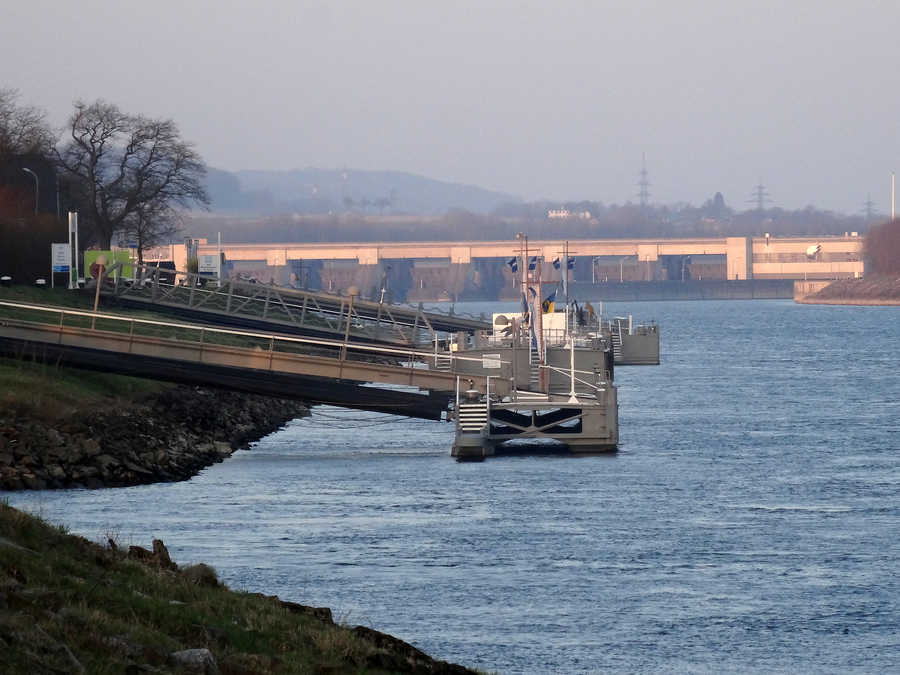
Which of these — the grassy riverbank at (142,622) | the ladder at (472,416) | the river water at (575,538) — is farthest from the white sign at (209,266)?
the grassy riverbank at (142,622)

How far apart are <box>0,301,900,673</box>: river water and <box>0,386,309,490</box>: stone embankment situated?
1.21 meters

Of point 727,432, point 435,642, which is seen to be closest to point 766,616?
point 435,642

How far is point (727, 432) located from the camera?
216 ft

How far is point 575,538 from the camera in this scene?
38281 millimetres

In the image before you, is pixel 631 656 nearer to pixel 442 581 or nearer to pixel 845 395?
pixel 442 581

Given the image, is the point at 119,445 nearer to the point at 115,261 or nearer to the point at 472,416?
the point at 472,416

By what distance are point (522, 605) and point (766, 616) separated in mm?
4578

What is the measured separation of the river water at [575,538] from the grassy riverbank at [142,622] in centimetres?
537

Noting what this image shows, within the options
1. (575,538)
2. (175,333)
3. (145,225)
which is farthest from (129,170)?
(575,538)

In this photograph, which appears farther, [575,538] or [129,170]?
[129,170]

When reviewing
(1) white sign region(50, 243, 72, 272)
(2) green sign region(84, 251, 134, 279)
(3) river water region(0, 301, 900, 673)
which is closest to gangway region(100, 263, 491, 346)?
(2) green sign region(84, 251, 134, 279)

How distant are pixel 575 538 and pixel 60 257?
57.5 m

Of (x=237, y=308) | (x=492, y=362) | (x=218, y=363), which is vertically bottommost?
(x=492, y=362)

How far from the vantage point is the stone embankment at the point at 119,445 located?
4631 centimetres
